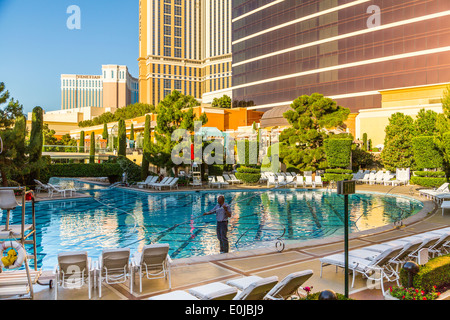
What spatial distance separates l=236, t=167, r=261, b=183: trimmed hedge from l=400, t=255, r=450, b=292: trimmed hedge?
19901mm

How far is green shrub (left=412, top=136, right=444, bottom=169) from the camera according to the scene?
65.9 ft

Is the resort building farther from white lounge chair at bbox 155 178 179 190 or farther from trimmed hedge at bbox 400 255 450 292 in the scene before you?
trimmed hedge at bbox 400 255 450 292

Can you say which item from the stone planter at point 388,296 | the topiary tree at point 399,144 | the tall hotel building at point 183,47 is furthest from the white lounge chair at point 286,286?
the tall hotel building at point 183,47

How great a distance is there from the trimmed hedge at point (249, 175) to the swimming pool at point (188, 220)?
4910 mm

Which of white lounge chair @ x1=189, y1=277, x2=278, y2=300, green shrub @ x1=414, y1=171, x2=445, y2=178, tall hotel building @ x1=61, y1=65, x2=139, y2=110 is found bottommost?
white lounge chair @ x1=189, y1=277, x2=278, y2=300

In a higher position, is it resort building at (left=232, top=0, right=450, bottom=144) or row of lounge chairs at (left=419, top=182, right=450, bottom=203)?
resort building at (left=232, top=0, right=450, bottom=144)

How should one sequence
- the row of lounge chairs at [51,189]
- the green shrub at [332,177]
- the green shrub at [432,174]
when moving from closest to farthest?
the row of lounge chairs at [51,189] < the green shrub at [432,174] < the green shrub at [332,177]

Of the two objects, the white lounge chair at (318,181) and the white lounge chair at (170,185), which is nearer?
the white lounge chair at (170,185)

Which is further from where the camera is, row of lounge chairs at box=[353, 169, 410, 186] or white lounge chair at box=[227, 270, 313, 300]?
row of lounge chairs at box=[353, 169, 410, 186]

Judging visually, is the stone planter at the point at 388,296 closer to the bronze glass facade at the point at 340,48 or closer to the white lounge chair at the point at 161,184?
the white lounge chair at the point at 161,184

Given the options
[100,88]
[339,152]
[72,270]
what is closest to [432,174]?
[339,152]

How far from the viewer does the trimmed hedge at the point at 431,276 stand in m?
4.77

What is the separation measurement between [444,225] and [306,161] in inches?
628

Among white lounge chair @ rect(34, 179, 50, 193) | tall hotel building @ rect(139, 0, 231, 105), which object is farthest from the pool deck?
tall hotel building @ rect(139, 0, 231, 105)
